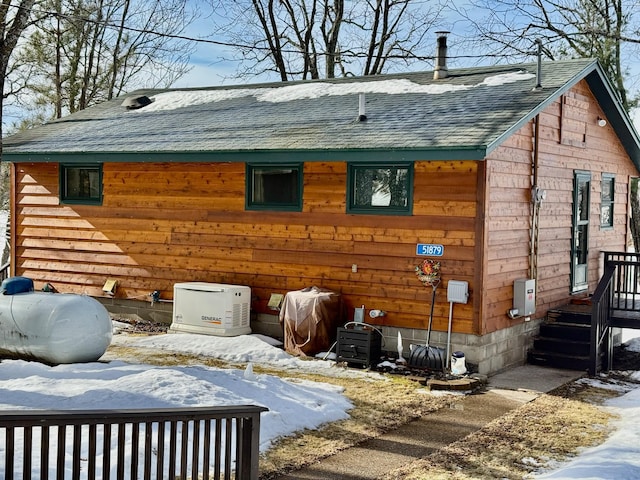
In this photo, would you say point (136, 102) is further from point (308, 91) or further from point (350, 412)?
point (350, 412)

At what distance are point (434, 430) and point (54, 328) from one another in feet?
15.9

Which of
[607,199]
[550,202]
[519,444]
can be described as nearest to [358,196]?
[550,202]

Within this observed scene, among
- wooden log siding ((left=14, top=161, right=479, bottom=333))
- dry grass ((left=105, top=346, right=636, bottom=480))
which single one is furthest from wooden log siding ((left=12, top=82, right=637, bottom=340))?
dry grass ((left=105, top=346, right=636, bottom=480))

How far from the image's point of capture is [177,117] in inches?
601

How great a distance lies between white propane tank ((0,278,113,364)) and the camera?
9.98 meters

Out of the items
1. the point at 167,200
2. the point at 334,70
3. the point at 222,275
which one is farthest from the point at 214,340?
the point at 334,70

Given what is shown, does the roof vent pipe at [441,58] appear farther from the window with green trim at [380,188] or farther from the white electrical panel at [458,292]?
the white electrical panel at [458,292]

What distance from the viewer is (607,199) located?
51.8ft

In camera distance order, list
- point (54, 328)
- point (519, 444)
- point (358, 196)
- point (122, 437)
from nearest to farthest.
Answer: point (122, 437), point (519, 444), point (54, 328), point (358, 196)

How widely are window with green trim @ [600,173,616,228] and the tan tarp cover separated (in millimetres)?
6436

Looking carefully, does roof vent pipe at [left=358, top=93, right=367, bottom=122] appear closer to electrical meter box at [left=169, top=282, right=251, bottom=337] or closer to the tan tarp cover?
the tan tarp cover

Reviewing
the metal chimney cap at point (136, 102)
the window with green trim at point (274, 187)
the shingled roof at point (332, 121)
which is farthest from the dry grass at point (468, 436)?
the metal chimney cap at point (136, 102)

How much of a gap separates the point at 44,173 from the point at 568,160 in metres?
9.38

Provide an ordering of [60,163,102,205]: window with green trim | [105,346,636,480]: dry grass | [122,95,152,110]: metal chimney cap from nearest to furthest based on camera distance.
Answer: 1. [105,346,636,480]: dry grass
2. [60,163,102,205]: window with green trim
3. [122,95,152,110]: metal chimney cap
